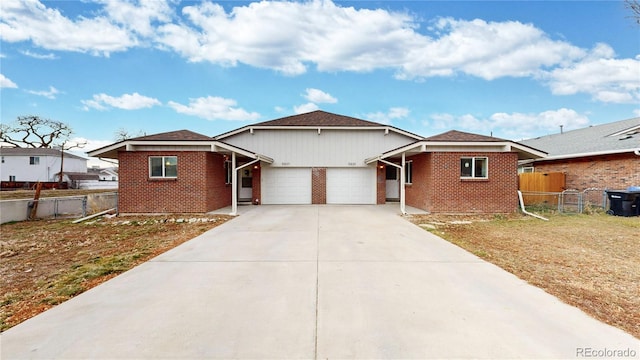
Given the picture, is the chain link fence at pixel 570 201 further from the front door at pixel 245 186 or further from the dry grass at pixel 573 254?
the front door at pixel 245 186

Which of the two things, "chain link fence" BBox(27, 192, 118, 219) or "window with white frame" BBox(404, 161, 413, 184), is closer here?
"chain link fence" BBox(27, 192, 118, 219)

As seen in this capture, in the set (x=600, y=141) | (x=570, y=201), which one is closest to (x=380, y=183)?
(x=570, y=201)

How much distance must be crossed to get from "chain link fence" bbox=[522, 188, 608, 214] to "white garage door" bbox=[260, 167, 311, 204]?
11.3 m

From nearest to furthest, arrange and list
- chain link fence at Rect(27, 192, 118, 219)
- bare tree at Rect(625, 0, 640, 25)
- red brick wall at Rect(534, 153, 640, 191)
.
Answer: bare tree at Rect(625, 0, 640, 25), chain link fence at Rect(27, 192, 118, 219), red brick wall at Rect(534, 153, 640, 191)

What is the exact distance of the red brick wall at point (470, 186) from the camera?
12.2 m

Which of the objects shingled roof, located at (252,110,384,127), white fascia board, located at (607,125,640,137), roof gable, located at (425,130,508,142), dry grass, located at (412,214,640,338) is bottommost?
dry grass, located at (412,214,640,338)

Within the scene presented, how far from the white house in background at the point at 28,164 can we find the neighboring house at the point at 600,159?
184ft

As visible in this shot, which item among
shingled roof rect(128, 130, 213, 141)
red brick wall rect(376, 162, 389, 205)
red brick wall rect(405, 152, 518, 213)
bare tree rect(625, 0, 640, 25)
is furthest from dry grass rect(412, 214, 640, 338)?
shingled roof rect(128, 130, 213, 141)

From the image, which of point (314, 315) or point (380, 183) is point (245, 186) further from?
point (314, 315)

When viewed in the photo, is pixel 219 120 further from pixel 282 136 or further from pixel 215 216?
pixel 215 216

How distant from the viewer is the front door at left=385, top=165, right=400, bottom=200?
17.5 metres

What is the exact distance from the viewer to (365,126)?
16.8 meters

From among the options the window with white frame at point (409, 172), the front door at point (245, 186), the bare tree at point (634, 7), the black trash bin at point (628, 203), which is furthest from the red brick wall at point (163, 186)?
the black trash bin at point (628, 203)

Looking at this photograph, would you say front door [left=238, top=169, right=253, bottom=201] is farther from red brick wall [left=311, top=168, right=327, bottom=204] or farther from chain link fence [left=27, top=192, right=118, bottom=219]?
chain link fence [left=27, top=192, right=118, bottom=219]
